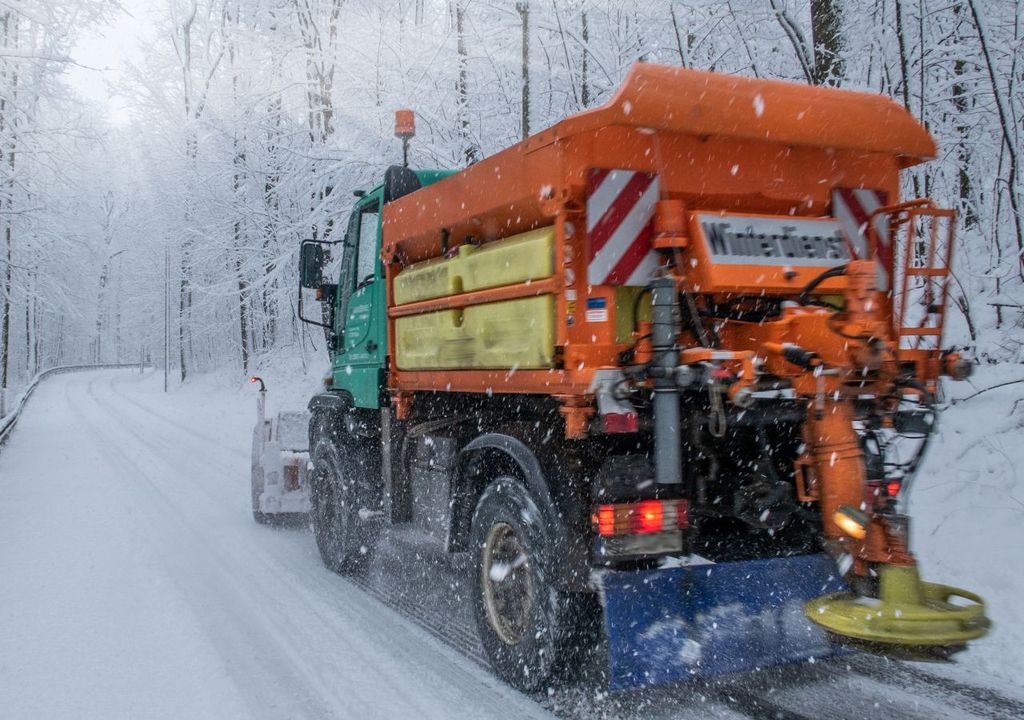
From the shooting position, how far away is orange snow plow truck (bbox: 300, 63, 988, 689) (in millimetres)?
3225

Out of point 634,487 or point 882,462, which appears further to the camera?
point 882,462

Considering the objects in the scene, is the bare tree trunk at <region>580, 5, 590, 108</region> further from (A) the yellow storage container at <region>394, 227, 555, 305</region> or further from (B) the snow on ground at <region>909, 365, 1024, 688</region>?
(A) the yellow storage container at <region>394, 227, 555, 305</region>

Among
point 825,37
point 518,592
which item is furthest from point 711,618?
point 825,37

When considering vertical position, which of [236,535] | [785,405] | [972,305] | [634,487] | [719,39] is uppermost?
[719,39]

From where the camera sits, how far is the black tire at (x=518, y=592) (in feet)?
11.6

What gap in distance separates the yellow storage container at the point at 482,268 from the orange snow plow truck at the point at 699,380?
0.02 meters

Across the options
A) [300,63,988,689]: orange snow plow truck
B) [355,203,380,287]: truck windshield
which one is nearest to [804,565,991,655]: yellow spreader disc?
[300,63,988,689]: orange snow plow truck

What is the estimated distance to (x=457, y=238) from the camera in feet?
14.6

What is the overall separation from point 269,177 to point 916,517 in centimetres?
1597

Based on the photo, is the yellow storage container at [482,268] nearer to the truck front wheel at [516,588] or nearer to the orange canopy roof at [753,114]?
the orange canopy roof at [753,114]

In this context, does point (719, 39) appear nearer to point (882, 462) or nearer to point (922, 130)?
point (922, 130)

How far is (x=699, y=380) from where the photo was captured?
10.3ft

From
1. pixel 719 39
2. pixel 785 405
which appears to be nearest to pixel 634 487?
pixel 785 405

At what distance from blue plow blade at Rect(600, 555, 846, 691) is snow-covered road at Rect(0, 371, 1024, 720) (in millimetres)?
309
